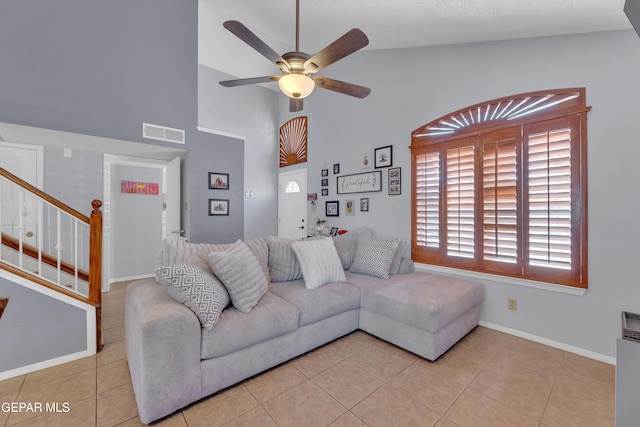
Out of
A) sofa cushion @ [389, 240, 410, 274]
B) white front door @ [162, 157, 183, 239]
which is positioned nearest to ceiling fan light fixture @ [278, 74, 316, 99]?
sofa cushion @ [389, 240, 410, 274]

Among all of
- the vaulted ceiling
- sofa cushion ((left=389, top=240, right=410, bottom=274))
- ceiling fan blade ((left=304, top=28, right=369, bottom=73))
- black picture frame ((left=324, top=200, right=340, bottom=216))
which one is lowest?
sofa cushion ((left=389, top=240, right=410, bottom=274))

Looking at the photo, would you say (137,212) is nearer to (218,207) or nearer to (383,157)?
(218,207)

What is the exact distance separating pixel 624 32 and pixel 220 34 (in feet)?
15.4

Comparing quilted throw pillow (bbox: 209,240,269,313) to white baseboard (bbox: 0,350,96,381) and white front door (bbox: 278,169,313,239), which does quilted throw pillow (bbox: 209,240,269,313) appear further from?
white front door (bbox: 278,169,313,239)

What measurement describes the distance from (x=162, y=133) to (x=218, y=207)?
4.28ft

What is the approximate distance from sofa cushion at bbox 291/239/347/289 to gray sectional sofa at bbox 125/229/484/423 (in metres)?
0.01

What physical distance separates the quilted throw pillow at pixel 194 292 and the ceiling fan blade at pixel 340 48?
1.75 meters

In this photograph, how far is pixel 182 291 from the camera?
1.71 metres

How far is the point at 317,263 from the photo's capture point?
266cm

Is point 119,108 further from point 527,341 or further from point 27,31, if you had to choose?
point 527,341

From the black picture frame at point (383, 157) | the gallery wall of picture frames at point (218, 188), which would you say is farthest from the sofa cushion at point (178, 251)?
the black picture frame at point (383, 157)

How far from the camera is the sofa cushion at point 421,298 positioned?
2.12m

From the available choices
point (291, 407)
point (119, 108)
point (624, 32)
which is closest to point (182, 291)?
point (291, 407)

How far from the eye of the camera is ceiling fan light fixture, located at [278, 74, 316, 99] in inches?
80.5
